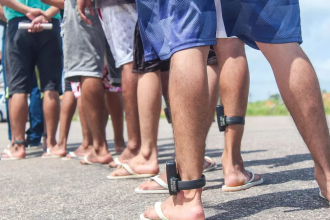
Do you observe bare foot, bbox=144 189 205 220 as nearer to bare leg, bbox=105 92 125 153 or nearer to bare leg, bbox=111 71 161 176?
bare leg, bbox=111 71 161 176

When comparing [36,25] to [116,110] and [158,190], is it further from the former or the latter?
[158,190]

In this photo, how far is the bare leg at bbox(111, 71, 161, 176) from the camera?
2.93 m

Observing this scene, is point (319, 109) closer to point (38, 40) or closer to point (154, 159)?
point (154, 159)

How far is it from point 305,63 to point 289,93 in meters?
0.13

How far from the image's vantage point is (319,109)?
6.16ft

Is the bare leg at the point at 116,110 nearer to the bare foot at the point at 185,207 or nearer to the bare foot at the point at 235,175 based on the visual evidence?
the bare foot at the point at 235,175

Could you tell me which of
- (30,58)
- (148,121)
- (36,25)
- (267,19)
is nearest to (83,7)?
(148,121)

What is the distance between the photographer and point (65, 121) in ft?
15.5

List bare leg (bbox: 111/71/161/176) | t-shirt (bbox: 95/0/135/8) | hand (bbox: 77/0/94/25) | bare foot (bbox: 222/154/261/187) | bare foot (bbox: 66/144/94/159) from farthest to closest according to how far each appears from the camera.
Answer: bare foot (bbox: 66/144/94/159) → hand (bbox: 77/0/94/25) → t-shirt (bbox: 95/0/135/8) → bare leg (bbox: 111/71/161/176) → bare foot (bbox: 222/154/261/187)

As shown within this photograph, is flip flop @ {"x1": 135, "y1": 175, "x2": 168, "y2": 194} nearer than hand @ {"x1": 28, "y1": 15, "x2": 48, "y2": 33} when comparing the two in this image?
Yes

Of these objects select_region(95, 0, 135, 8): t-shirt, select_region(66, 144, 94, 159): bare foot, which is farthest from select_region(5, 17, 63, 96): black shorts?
select_region(95, 0, 135, 8): t-shirt

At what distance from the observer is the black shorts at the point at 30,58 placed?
4.78m

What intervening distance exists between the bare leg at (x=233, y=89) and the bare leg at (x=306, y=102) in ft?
1.72

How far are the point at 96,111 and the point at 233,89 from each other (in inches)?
60.7
